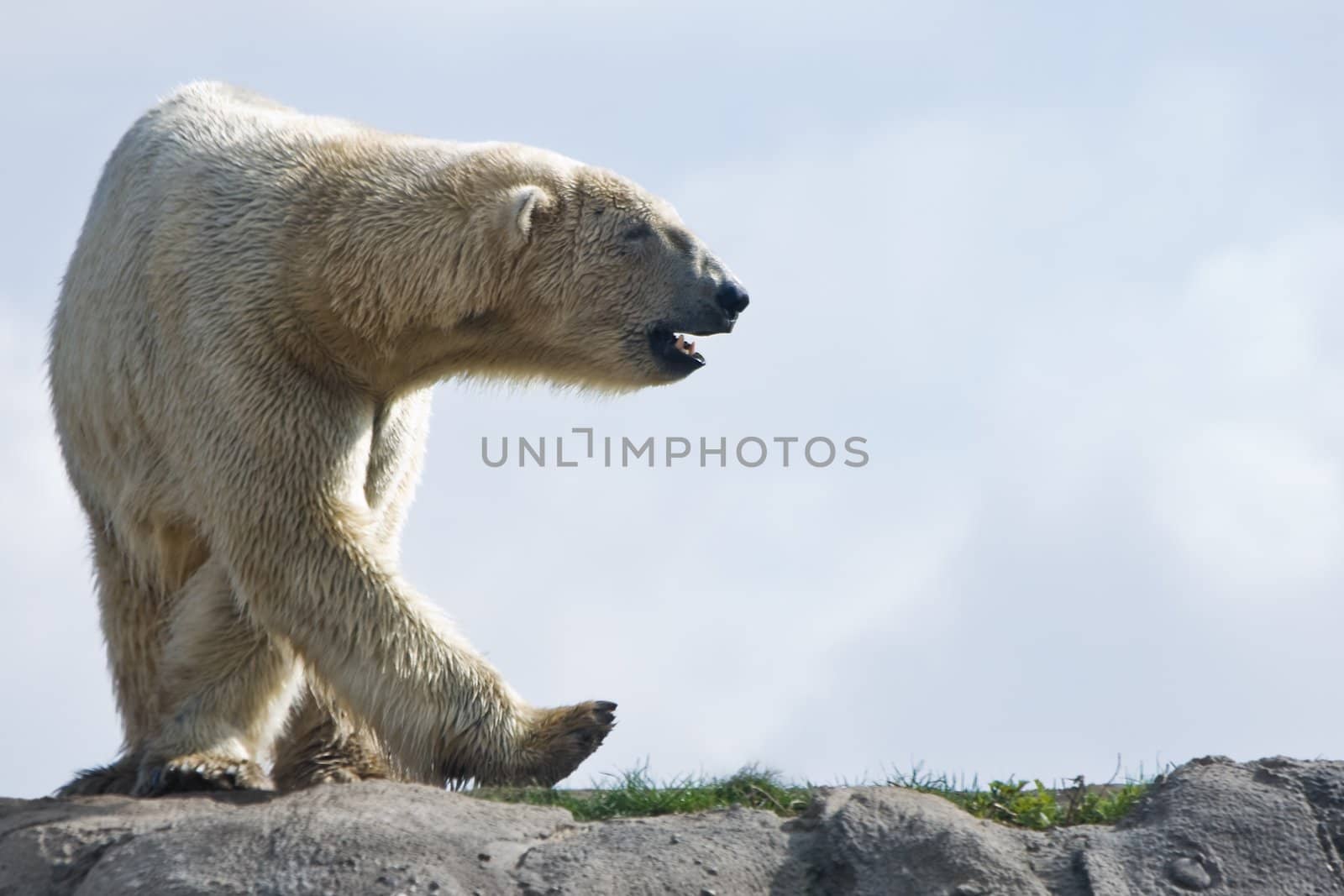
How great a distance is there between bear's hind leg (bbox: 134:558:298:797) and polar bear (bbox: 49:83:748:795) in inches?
0.4

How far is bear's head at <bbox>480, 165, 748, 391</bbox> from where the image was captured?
6801mm

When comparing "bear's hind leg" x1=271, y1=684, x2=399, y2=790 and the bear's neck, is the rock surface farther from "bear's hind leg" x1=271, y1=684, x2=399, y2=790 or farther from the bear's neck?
the bear's neck

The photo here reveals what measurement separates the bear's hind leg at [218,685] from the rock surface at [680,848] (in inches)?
29.0

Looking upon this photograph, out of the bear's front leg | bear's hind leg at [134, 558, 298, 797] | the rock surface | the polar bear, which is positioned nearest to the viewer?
the rock surface

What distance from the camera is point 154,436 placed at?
6895 millimetres

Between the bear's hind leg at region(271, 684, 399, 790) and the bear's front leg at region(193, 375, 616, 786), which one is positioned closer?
the bear's front leg at region(193, 375, 616, 786)

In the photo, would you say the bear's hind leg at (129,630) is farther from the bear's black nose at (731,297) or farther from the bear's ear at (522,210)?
the bear's black nose at (731,297)

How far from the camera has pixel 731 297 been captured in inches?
270

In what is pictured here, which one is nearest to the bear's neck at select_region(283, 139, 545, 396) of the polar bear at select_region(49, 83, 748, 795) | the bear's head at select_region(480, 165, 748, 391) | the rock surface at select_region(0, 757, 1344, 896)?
the polar bear at select_region(49, 83, 748, 795)

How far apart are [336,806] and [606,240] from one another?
250 centimetres

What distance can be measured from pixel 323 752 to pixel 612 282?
7.37 feet

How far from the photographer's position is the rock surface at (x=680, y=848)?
522 cm

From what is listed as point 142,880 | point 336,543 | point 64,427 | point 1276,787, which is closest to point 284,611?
point 336,543

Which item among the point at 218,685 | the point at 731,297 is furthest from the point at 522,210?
the point at 218,685
